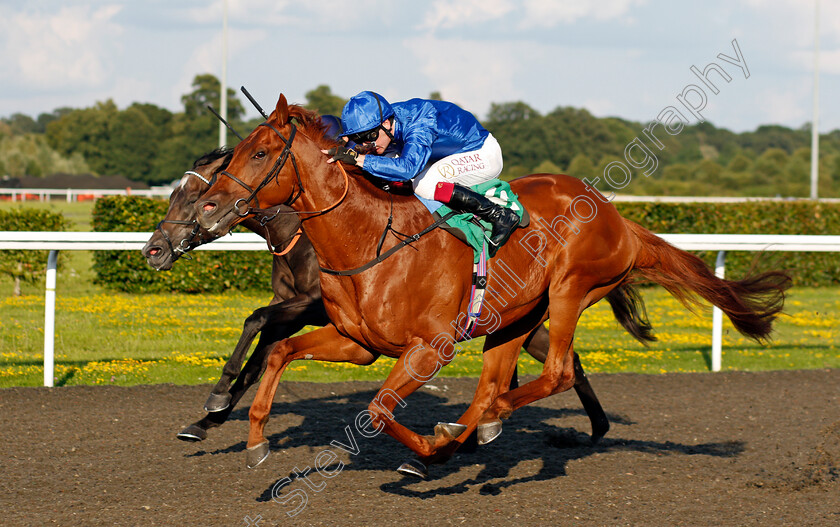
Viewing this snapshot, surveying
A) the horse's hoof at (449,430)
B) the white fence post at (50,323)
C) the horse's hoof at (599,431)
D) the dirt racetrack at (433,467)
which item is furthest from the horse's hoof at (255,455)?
the white fence post at (50,323)

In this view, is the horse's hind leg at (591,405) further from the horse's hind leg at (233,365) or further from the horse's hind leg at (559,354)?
the horse's hind leg at (233,365)

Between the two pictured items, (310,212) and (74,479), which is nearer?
(310,212)

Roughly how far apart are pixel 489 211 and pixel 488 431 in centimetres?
98

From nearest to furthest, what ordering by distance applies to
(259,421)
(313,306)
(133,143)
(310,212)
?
(310,212) < (259,421) < (313,306) < (133,143)

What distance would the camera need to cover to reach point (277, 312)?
15.2 ft

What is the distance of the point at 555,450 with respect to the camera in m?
4.73

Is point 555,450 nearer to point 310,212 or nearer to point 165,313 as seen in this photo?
point 310,212

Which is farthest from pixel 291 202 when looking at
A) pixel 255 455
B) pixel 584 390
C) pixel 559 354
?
pixel 584 390

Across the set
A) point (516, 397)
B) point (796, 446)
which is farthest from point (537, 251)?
point (796, 446)

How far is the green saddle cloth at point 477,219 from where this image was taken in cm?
380

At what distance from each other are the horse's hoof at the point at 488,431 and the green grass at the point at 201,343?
286 centimetres

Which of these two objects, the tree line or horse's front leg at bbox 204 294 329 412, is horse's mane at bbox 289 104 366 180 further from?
the tree line

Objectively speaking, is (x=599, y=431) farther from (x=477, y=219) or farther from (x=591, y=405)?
(x=477, y=219)

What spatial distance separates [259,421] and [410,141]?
1.36 meters
